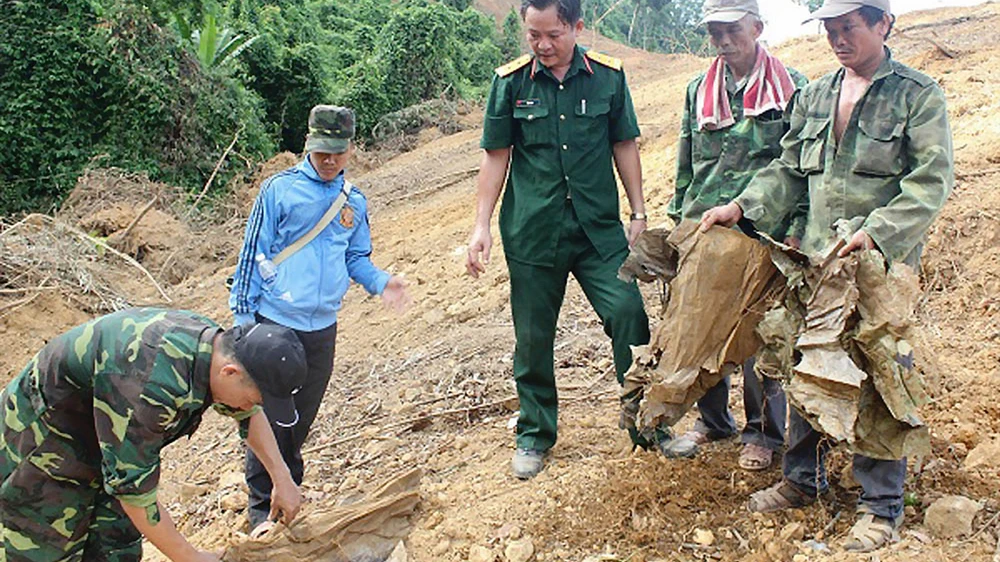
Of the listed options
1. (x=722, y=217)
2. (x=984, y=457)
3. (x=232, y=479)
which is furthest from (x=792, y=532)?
(x=232, y=479)

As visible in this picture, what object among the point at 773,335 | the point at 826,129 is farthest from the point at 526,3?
the point at 773,335

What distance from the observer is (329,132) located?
300 cm

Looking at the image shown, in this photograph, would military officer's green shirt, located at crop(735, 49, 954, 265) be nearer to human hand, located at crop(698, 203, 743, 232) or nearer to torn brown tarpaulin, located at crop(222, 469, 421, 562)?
human hand, located at crop(698, 203, 743, 232)

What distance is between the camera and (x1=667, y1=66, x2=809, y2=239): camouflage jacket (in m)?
2.96

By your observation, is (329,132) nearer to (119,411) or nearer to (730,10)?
(119,411)

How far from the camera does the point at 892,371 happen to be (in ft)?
7.41

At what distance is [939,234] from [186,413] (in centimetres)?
445

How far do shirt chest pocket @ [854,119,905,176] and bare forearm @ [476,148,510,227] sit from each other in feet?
4.24

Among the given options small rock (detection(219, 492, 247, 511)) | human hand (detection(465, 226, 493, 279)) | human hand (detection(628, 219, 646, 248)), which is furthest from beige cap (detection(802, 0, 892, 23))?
small rock (detection(219, 492, 247, 511))

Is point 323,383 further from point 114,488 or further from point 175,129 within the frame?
point 175,129

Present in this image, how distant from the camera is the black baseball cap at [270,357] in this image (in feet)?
6.24

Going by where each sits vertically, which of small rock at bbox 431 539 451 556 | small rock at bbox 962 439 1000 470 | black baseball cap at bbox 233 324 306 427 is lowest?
small rock at bbox 431 539 451 556

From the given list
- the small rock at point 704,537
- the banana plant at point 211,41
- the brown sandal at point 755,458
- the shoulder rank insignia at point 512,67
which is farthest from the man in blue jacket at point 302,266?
the banana plant at point 211,41

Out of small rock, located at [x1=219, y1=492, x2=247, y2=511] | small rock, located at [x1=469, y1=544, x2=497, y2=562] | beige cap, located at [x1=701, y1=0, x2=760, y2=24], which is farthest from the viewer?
small rock, located at [x1=219, y1=492, x2=247, y2=511]
